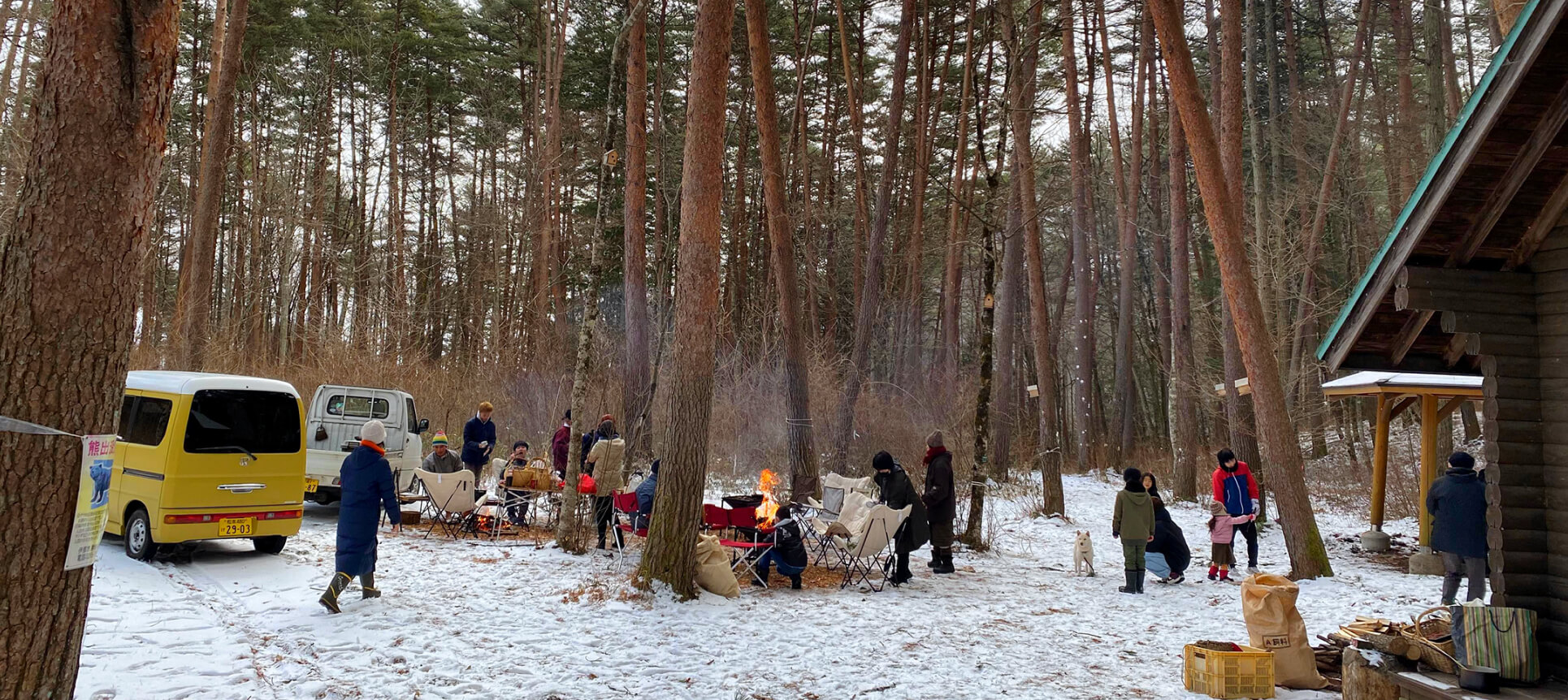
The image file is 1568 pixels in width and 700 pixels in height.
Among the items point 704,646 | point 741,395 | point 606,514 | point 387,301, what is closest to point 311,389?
point 387,301

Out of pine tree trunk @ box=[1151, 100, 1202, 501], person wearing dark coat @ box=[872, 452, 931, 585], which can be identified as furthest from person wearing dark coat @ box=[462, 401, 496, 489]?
pine tree trunk @ box=[1151, 100, 1202, 501]

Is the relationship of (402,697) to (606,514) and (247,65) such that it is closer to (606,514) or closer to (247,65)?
(606,514)

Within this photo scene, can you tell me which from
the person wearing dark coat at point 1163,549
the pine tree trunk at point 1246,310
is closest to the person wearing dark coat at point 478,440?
the person wearing dark coat at point 1163,549

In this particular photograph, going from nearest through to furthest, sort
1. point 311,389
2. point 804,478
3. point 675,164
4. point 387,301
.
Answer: point 804,478
point 311,389
point 387,301
point 675,164

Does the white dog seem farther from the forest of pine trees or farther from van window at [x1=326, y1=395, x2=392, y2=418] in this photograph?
van window at [x1=326, y1=395, x2=392, y2=418]

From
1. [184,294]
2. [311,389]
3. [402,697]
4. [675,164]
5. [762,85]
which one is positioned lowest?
[402,697]

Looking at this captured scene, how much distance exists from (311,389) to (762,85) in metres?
11.3

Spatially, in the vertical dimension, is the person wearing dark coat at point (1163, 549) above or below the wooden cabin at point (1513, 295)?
below

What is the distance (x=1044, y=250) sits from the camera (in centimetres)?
3706

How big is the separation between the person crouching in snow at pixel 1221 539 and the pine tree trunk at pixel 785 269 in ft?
17.8

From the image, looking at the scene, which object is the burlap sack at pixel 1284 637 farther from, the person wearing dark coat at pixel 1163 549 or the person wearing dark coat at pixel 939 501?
the person wearing dark coat at pixel 939 501

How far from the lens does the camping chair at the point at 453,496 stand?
11.3 metres

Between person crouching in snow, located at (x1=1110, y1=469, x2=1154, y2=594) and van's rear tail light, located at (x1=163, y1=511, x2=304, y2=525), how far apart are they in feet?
28.6

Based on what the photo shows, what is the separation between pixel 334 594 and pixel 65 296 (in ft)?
14.7
